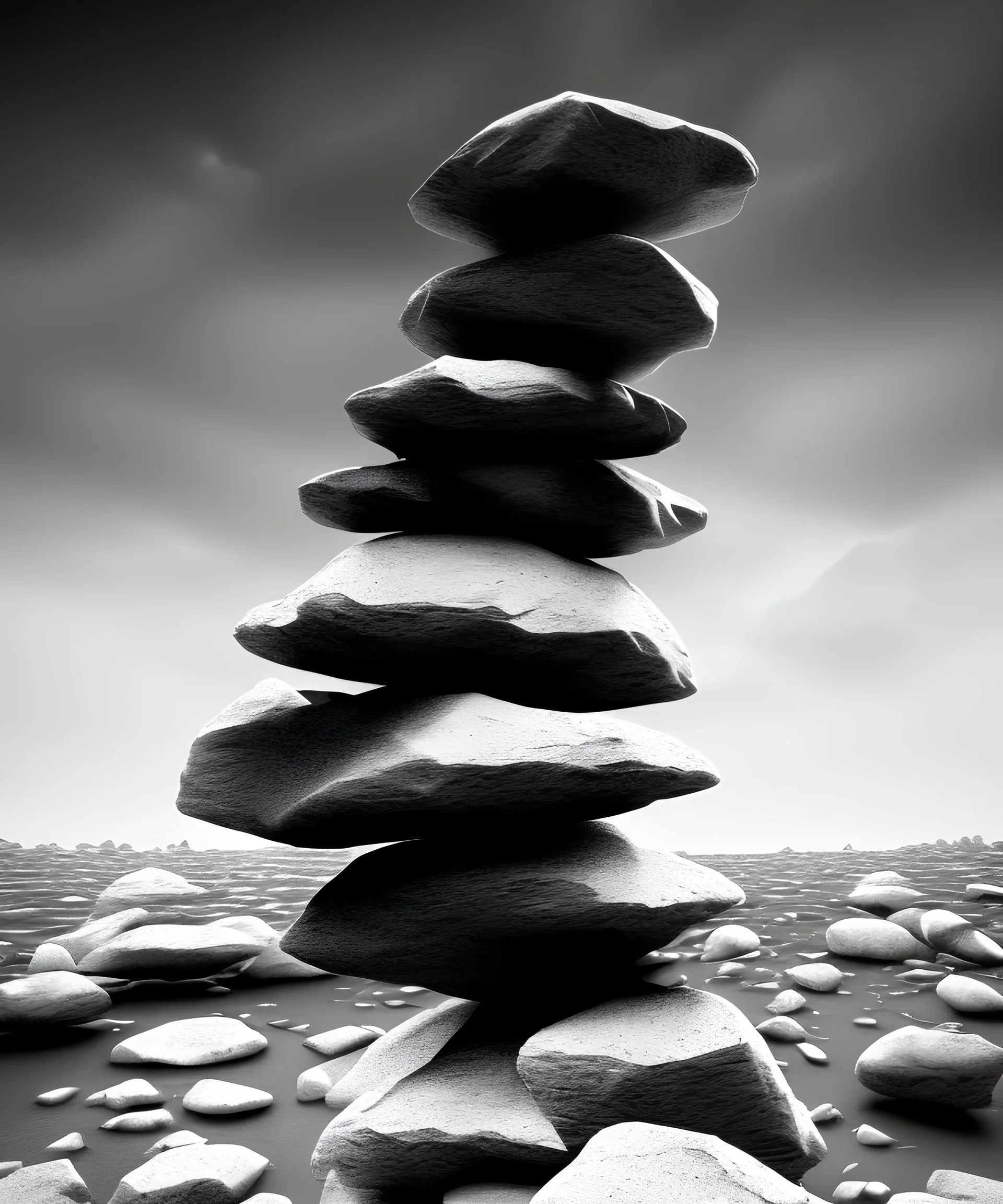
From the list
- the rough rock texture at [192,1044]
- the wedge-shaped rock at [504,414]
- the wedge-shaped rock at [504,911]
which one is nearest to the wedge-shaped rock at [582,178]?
the wedge-shaped rock at [504,414]

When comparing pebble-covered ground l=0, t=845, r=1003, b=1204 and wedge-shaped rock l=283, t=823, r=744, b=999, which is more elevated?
wedge-shaped rock l=283, t=823, r=744, b=999

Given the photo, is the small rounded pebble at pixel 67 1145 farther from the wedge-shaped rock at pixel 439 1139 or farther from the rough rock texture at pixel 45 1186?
the wedge-shaped rock at pixel 439 1139

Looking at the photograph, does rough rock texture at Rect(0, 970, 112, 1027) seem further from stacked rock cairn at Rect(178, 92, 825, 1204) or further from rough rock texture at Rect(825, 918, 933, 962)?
rough rock texture at Rect(825, 918, 933, 962)

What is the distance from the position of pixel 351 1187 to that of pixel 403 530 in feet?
7.57

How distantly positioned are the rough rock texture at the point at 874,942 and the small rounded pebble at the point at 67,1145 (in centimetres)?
387

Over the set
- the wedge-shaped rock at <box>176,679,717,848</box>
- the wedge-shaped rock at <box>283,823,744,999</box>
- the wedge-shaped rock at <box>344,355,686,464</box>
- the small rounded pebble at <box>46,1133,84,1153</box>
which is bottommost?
the small rounded pebble at <box>46,1133,84,1153</box>

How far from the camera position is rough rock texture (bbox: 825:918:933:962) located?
4926 millimetres

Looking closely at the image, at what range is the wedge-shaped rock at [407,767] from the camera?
2.90m

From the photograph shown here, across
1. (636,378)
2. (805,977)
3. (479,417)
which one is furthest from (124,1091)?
(636,378)

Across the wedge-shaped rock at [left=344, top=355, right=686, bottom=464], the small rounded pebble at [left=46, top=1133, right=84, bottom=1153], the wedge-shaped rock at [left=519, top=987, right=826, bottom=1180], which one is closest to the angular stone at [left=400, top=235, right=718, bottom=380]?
the wedge-shaped rock at [left=344, top=355, right=686, bottom=464]

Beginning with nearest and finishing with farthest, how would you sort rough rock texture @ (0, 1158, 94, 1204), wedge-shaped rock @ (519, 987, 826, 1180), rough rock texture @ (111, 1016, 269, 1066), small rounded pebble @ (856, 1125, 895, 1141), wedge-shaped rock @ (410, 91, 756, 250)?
wedge-shaped rock @ (519, 987, 826, 1180) → rough rock texture @ (0, 1158, 94, 1204) → small rounded pebble @ (856, 1125, 895, 1141) → wedge-shaped rock @ (410, 91, 756, 250) → rough rock texture @ (111, 1016, 269, 1066)

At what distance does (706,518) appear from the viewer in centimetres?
402

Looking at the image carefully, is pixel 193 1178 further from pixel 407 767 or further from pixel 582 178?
pixel 582 178

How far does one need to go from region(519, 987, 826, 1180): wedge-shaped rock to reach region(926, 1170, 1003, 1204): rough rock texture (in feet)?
1.07
